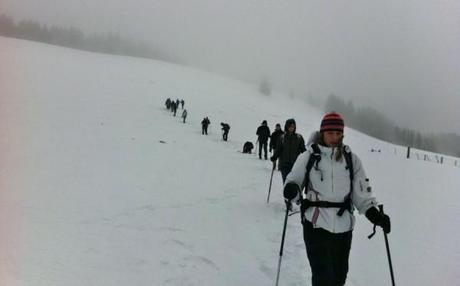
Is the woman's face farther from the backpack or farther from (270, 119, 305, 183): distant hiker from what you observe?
(270, 119, 305, 183): distant hiker

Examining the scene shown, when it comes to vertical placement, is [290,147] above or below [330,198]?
above

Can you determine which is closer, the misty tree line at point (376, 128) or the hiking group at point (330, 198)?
the hiking group at point (330, 198)

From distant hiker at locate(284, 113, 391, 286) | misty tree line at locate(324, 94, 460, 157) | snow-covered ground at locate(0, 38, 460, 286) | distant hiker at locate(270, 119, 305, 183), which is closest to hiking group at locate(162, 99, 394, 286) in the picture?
distant hiker at locate(284, 113, 391, 286)

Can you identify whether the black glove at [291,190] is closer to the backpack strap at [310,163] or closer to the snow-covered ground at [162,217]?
the backpack strap at [310,163]

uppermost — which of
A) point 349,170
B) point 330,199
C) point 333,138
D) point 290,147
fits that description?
point 333,138

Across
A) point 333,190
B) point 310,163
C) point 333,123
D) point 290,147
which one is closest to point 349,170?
point 333,190

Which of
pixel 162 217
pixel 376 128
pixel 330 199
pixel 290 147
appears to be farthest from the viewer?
pixel 376 128

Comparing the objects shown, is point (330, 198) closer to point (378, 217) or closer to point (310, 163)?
point (310, 163)

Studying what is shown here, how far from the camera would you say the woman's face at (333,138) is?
4.38 metres

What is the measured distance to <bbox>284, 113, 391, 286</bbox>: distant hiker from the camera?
4.27m

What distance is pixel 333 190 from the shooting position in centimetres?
426

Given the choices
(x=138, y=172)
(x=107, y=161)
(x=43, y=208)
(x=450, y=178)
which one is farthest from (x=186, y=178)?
(x=450, y=178)

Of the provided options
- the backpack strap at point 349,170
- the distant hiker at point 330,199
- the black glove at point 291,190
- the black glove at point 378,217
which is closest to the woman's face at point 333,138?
the distant hiker at point 330,199

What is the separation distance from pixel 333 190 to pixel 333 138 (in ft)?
1.71
